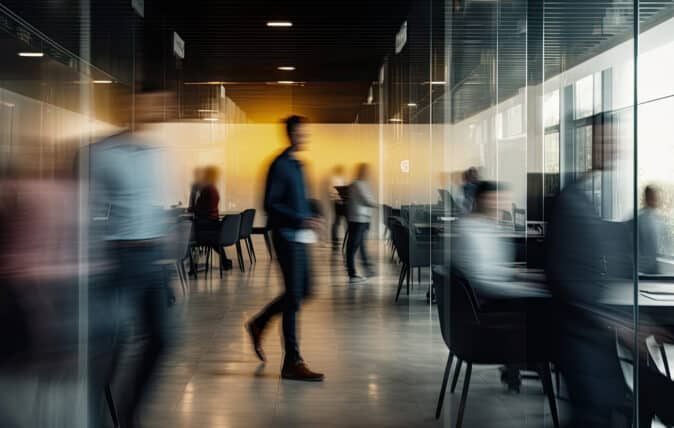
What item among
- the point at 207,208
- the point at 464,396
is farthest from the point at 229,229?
the point at 464,396

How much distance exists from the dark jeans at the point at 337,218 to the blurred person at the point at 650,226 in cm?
1053

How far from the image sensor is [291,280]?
190 inches

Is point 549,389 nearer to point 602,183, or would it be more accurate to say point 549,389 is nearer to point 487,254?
point 487,254

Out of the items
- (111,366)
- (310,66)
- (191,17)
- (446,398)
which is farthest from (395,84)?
(111,366)

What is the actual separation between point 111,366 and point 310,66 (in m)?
11.0

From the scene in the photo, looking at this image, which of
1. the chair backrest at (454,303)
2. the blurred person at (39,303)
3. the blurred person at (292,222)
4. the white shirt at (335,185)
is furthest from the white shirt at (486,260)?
the white shirt at (335,185)

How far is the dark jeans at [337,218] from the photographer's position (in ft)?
43.5

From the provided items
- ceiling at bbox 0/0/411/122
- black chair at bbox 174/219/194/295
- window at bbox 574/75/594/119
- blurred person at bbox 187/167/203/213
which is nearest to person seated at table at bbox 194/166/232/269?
blurred person at bbox 187/167/203/213

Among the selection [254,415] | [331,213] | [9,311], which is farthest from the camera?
[331,213]

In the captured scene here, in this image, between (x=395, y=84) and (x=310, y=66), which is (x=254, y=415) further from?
(x=310, y=66)

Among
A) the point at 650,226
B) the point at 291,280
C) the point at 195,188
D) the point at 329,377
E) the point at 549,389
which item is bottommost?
the point at 329,377

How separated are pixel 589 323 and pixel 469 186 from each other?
245cm

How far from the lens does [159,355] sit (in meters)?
3.38

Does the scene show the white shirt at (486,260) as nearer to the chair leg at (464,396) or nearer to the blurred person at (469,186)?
the blurred person at (469,186)
